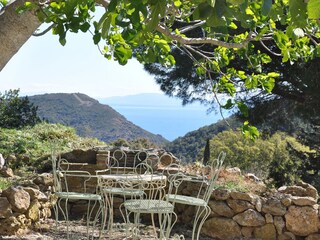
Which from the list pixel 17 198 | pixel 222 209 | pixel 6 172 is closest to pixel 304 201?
pixel 222 209

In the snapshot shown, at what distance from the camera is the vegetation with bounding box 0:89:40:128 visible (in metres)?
9.77

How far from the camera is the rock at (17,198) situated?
4.69m

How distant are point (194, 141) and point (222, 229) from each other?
34.9 feet

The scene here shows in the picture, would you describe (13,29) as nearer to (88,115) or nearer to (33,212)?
(33,212)

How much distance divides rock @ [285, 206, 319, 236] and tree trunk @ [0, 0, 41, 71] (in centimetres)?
391

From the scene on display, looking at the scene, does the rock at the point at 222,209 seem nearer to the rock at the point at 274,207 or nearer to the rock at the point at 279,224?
the rock at the point at 274,207

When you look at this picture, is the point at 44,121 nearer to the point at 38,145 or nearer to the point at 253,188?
the point at 38,145

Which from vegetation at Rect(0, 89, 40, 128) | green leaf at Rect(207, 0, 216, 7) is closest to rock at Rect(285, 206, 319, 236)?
green leaf at Rect(207, 0, 216, 7)

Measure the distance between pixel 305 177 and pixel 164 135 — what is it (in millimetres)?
8621

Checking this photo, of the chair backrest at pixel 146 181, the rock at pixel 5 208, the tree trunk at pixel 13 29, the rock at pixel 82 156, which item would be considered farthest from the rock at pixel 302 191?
the tree trunk at pixel 13 29

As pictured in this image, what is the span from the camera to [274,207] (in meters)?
5.40

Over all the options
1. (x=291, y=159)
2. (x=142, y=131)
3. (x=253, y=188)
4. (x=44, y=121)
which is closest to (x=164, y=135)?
(x=142, y=131)

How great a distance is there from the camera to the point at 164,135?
16219 millimetres

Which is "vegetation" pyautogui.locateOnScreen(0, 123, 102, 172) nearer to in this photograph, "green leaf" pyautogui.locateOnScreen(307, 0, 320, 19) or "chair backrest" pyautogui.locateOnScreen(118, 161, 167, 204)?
"chair backrest" pyautogui.locateOnScreen(118, 161, 167, 204)
